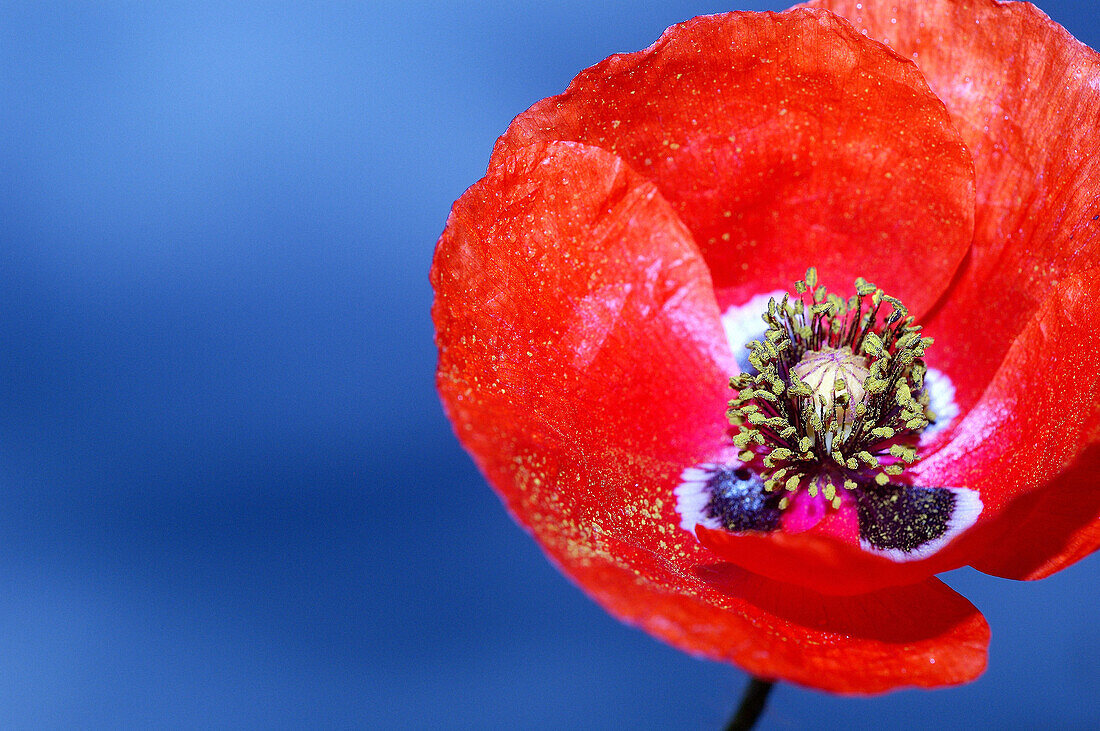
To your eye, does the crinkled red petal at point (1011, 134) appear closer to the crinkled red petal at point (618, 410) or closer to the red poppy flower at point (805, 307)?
the red poppy flower at point (805, 307)

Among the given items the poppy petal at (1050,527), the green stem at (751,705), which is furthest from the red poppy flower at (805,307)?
the green stem at (751,705)

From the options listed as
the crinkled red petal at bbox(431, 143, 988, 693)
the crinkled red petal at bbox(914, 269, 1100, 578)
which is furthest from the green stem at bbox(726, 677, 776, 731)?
the crinkled red petal at bbox(914, 269, 1100, 578)

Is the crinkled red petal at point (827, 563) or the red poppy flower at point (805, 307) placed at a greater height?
the red poppy flower at point (805, 307)

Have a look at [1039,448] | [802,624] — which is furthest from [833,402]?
[802,624]

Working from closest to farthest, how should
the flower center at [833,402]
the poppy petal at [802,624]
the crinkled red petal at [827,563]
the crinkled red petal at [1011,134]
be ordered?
the poppy petal at [802,624], the crinkled red petal at [827,563], the crinkled red petal at [1011,134], the flower center at [833,402]

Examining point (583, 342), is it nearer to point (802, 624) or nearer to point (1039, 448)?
point (802, 624)

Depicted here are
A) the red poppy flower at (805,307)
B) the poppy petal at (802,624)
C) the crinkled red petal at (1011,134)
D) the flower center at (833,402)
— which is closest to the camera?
the poppy petal at (802,624)

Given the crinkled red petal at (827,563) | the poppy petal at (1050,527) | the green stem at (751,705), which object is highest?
the poppy petal at (1050,527)
